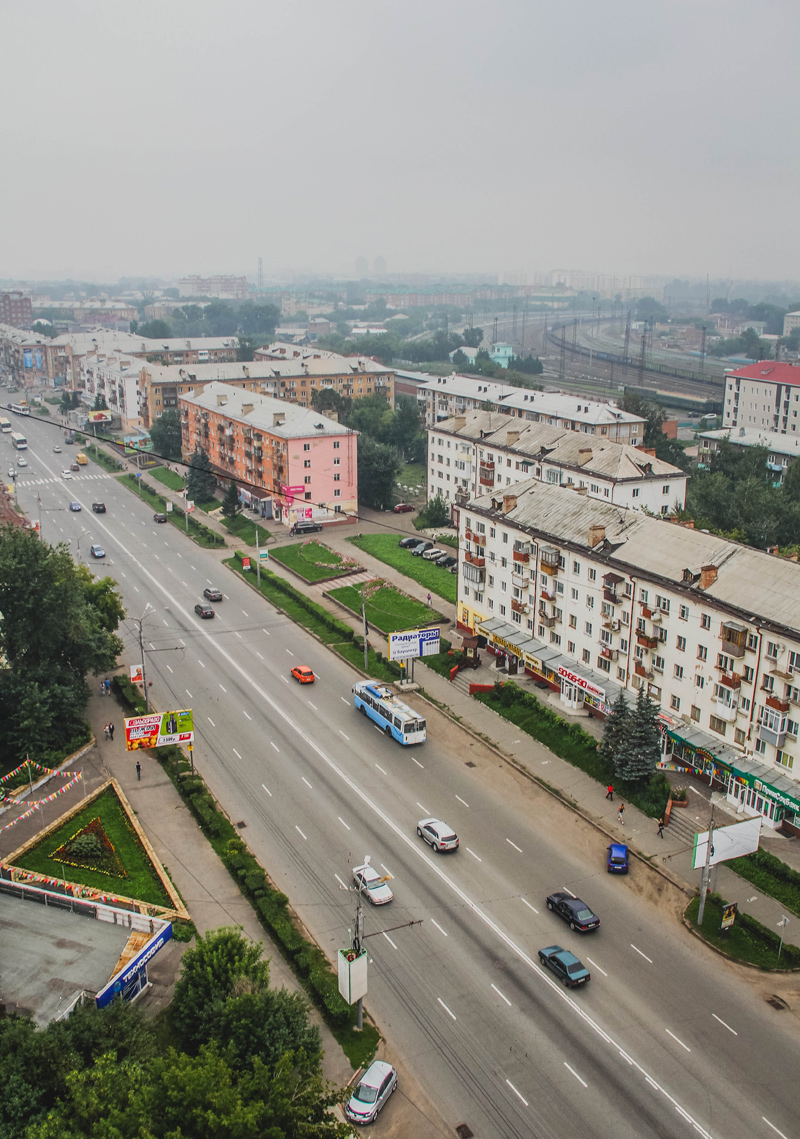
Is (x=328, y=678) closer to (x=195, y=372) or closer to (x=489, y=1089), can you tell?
(x=489, y=1089)

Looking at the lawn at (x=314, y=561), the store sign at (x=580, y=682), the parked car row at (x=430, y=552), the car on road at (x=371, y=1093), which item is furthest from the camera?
the parked car row at (x=430, y=552)

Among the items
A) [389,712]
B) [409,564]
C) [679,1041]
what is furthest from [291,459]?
[679,1041]

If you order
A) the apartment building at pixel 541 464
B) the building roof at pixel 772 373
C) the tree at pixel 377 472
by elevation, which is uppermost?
the building roof at pixel 772 373

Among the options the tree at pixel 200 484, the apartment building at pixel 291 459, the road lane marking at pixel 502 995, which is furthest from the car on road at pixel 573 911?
the tree at pixel 200 484

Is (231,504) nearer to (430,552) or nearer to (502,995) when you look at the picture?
(430,552)

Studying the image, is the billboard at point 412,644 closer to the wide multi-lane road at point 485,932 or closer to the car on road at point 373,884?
the wide multi-lane road at point 485,932

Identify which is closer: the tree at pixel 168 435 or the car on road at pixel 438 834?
the car on road at pixel 438 834
